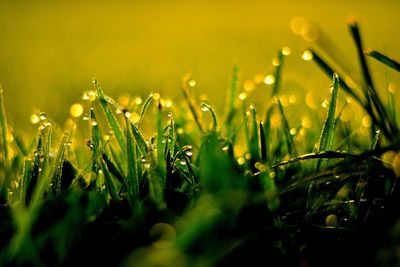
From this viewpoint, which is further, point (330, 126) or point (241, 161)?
point (241, 161)

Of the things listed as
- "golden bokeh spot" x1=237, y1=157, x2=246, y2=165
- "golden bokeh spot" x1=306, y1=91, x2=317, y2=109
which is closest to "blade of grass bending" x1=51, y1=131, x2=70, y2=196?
"golden bokeh spot" x1=237, y1=157, x2=246, y2=165

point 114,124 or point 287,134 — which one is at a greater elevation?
point 114,124

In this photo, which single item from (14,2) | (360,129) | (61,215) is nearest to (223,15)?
(14,2)

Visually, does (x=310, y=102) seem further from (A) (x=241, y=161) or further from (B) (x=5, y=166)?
(B) (x=5, y=166)

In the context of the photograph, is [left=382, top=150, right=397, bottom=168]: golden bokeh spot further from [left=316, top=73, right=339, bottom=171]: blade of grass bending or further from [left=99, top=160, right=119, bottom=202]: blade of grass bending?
[left=99, top=160, right=119, bottom=202]: blade of grass bending

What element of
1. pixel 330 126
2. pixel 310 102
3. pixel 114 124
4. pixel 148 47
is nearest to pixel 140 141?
pixel 114 124

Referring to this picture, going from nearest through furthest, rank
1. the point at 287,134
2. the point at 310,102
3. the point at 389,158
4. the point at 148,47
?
the point at 389,158 → the point at 287,134 → the point at 310,102 → the point at 148,47
